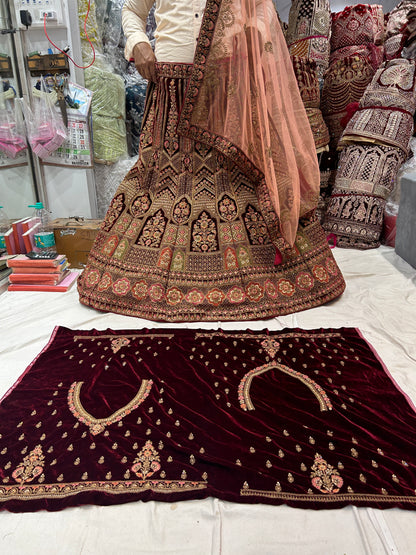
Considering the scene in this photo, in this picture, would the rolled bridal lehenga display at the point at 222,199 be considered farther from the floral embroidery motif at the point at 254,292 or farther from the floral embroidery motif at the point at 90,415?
the floral embroidery motif at the point at 90,415

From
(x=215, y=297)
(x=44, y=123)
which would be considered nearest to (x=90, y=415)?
(x=215, y=297)

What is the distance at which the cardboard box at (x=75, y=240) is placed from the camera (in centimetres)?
244

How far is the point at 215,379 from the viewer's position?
1336 millimetres

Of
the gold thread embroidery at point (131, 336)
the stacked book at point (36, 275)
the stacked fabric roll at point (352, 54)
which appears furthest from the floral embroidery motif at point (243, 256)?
the stacked fabric roll at point (352, 54)

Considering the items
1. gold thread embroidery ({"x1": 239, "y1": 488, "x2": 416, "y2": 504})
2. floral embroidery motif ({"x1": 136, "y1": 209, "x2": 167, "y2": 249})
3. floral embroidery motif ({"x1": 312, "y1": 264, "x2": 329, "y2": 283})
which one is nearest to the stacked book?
floral embroidery motif ({"x1": 136, "y1": 209, "x2": 167, "y2": 249})

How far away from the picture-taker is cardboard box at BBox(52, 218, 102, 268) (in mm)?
2436

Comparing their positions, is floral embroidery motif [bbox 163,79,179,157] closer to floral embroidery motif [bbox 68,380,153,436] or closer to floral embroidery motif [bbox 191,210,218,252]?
floral embroidery motif [bbox 191,210,218,252]

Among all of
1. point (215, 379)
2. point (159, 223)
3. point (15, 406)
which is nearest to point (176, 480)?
point (215, 379)

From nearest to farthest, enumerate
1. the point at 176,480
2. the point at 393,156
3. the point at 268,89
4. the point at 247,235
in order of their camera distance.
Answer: the point at 176,480 → the point at 268,89 → the point at 247,235 → the point at 393,156

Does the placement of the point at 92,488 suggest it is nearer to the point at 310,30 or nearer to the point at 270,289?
the point at 270,289

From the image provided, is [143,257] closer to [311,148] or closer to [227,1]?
[311,148]

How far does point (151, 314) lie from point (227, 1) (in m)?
1.34

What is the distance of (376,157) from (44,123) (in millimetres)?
2354

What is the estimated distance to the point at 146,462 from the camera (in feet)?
3.28
